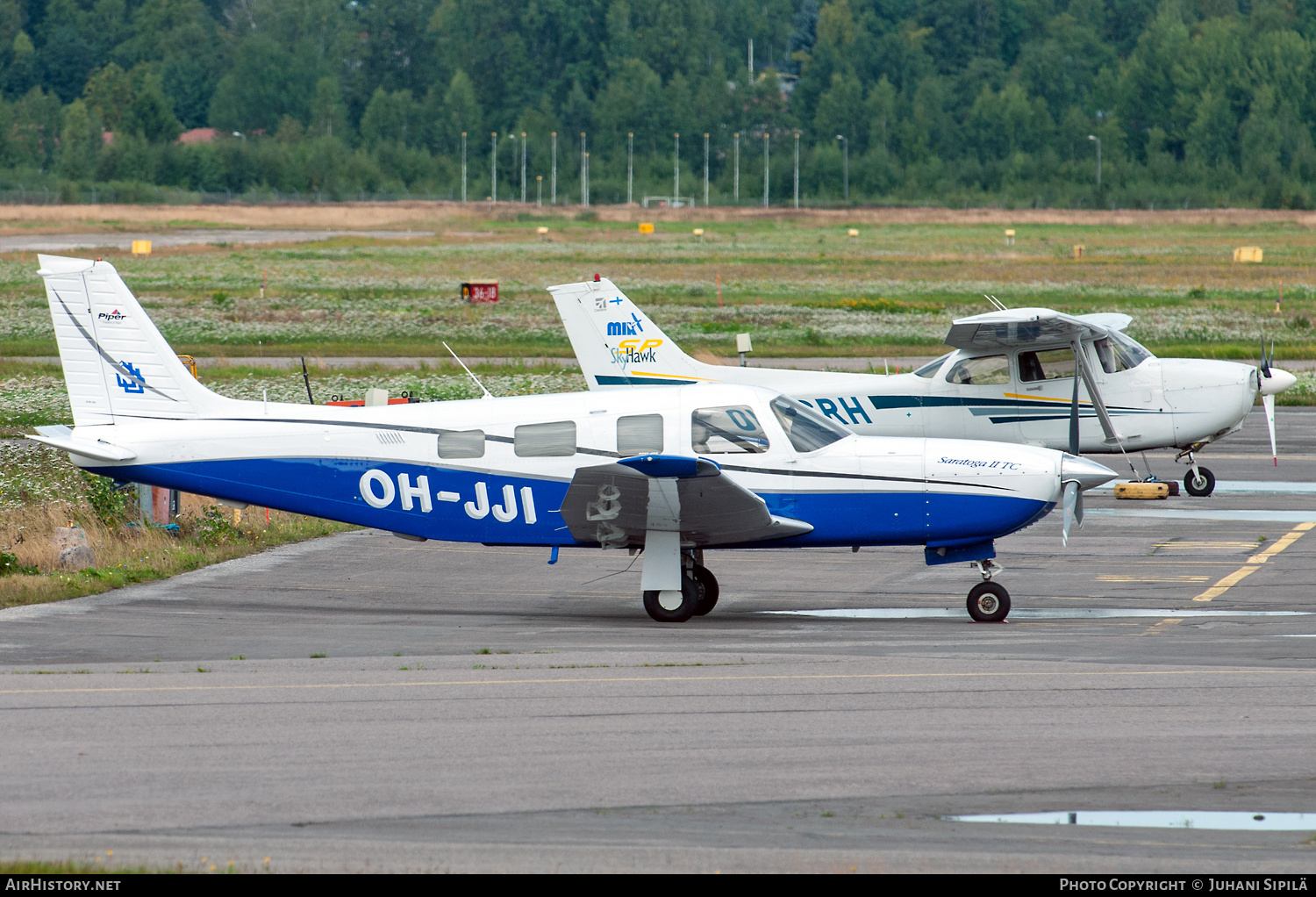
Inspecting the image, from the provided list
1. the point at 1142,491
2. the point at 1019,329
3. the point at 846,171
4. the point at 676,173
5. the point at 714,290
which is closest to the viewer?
the point at 1142,491

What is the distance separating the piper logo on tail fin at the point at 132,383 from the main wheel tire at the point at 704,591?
16.6 ft

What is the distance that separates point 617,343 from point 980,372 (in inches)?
181

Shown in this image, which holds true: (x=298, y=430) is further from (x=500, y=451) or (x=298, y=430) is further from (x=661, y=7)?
(x=661, y=7)

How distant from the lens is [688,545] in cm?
1256

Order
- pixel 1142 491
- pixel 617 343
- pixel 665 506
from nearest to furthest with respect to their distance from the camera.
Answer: pixel 665 506, pixel 1142 491, pixel 617 343

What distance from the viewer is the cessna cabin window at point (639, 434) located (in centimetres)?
1243

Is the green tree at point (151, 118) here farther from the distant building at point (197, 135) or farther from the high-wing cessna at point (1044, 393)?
the high-wing cessna at point (1044, 393)

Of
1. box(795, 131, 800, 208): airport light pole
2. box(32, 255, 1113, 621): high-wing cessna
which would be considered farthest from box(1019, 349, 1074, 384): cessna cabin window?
box(795, 131, 800, 208): airport light pole

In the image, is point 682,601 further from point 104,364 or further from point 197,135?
point 197,135

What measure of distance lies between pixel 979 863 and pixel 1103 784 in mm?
1480

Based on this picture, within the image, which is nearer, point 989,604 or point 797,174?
point 989,604

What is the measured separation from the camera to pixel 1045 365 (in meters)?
18.2

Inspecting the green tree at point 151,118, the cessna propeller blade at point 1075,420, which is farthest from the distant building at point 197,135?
the cessna propeller blade at point 1075,420

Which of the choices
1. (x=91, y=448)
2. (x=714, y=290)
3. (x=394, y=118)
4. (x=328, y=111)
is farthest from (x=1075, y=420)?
(x=328, y=111)
